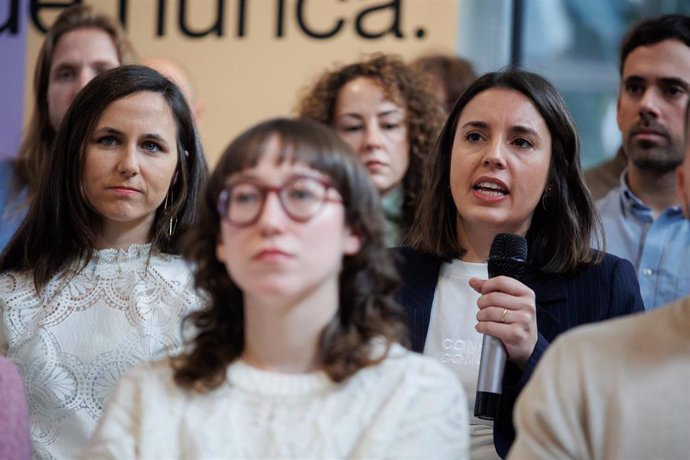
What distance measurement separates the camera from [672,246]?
341 cm

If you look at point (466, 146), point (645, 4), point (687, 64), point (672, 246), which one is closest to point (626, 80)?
point (687, 64)

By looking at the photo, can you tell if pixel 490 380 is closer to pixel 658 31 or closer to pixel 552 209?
pixel 552 209

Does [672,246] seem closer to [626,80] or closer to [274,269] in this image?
[626,80]

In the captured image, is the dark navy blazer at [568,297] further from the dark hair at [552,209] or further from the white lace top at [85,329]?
the white lace top at [85,329]

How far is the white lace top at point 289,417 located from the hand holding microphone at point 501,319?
0.42 m

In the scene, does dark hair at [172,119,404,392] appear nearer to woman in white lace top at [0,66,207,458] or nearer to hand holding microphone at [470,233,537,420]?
hand holding microphone at [470,233,537,420]

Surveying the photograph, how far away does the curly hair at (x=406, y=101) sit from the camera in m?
3.99

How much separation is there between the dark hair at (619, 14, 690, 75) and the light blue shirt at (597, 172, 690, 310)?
525mm

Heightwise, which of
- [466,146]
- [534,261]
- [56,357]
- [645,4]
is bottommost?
[56,357]

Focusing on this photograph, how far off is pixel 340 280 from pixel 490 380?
512 millimetres

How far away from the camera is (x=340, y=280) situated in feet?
6.29

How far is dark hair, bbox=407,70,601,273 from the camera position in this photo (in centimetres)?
272

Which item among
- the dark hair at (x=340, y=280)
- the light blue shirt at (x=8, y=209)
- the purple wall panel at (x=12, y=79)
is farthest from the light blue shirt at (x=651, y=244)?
the purple wall panel at (x=12, y=79)

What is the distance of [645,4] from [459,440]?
4167 millimetres
